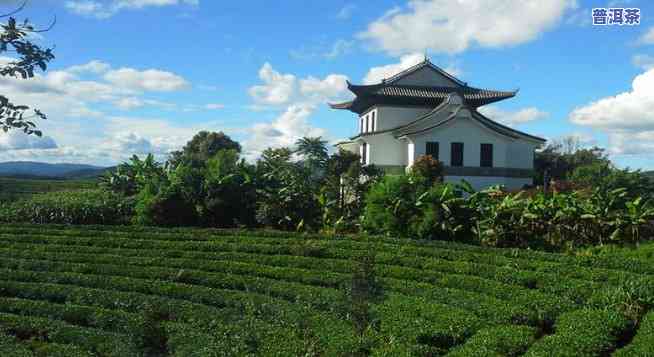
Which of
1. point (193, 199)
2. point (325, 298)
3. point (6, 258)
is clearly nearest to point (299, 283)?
point (325, 298)

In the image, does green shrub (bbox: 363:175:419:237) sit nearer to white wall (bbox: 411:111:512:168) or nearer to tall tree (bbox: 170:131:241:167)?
white wall (bbox: 411:111:512:168)

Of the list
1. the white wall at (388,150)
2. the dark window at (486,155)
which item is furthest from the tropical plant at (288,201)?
the dark window at (486,155)

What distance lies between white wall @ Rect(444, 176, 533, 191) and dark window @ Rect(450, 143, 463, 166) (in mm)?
926

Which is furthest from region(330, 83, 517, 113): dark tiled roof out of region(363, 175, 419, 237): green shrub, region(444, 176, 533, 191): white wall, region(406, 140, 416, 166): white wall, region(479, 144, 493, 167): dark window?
region(363, 175, 419, 237): green shrub

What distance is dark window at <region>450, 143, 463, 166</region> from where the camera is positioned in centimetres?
3120

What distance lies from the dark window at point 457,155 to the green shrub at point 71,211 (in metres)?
18.2

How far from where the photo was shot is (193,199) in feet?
55.7

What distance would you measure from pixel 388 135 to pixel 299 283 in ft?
79.9

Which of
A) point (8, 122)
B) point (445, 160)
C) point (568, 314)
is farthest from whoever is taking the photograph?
point (445, 160)

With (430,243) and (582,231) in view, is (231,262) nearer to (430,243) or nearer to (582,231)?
(430,243)

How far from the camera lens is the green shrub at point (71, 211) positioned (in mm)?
16875

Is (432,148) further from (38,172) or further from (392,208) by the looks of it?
(38,172)

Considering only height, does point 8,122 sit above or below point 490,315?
above

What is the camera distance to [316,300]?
26.9 ft
